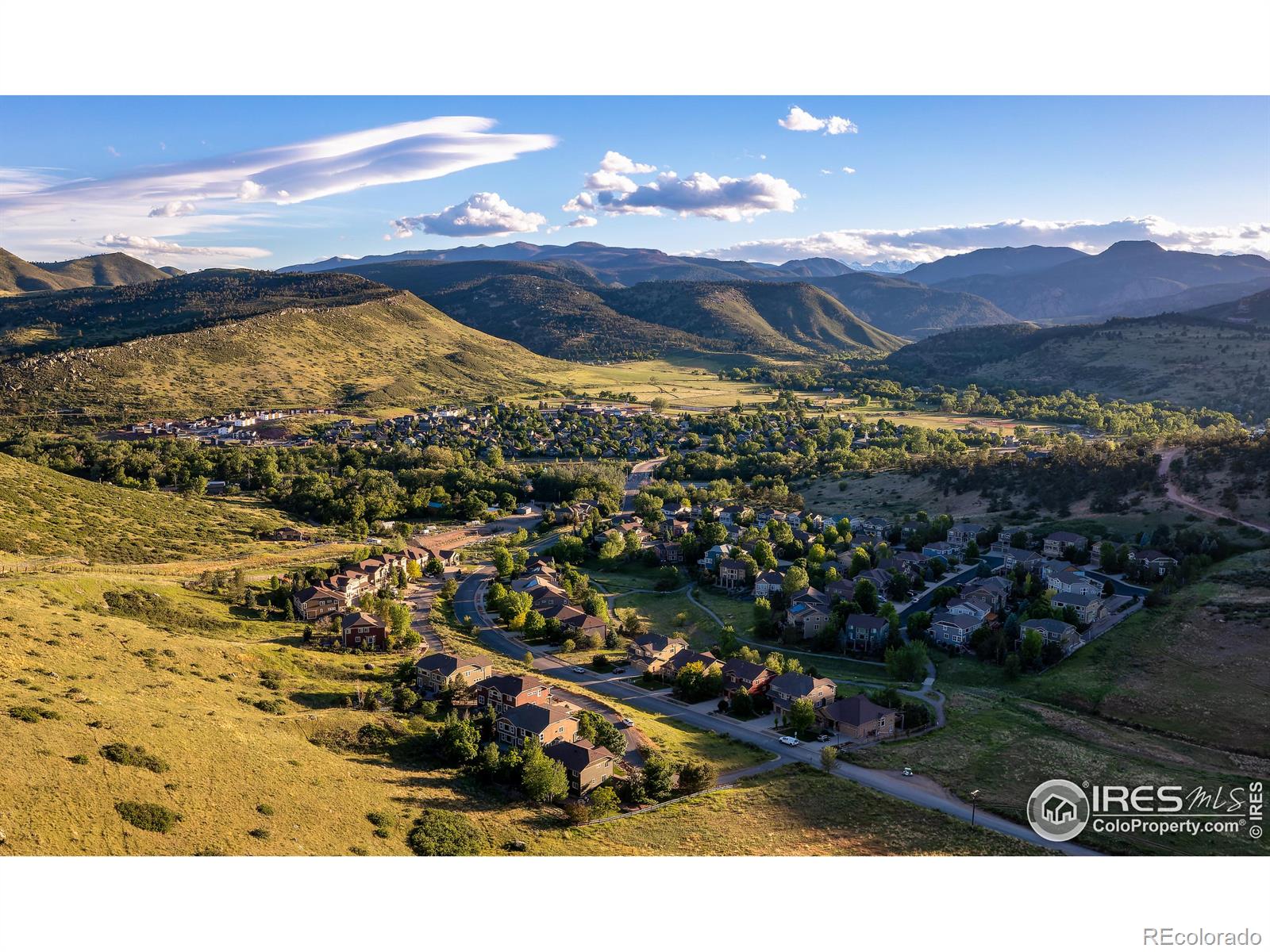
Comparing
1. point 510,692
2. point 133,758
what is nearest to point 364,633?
point 510,692

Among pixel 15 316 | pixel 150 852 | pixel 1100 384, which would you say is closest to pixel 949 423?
pixel 1100 384

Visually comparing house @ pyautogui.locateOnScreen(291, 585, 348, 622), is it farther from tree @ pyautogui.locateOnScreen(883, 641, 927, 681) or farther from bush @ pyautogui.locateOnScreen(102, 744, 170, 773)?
tree @ pyautogui.locateOnScreen(883, 641, 927, 681)

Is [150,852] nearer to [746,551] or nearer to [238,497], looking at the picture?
[746,551]

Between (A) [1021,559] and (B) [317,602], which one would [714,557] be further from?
(B) [317,602]

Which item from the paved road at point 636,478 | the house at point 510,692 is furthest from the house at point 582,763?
the paved road at point 636,478

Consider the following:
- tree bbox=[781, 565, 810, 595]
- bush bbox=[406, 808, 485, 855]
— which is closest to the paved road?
tree bbox=[781, 565, 810, 595]

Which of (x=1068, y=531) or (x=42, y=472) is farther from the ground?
(x=42, y=472)
